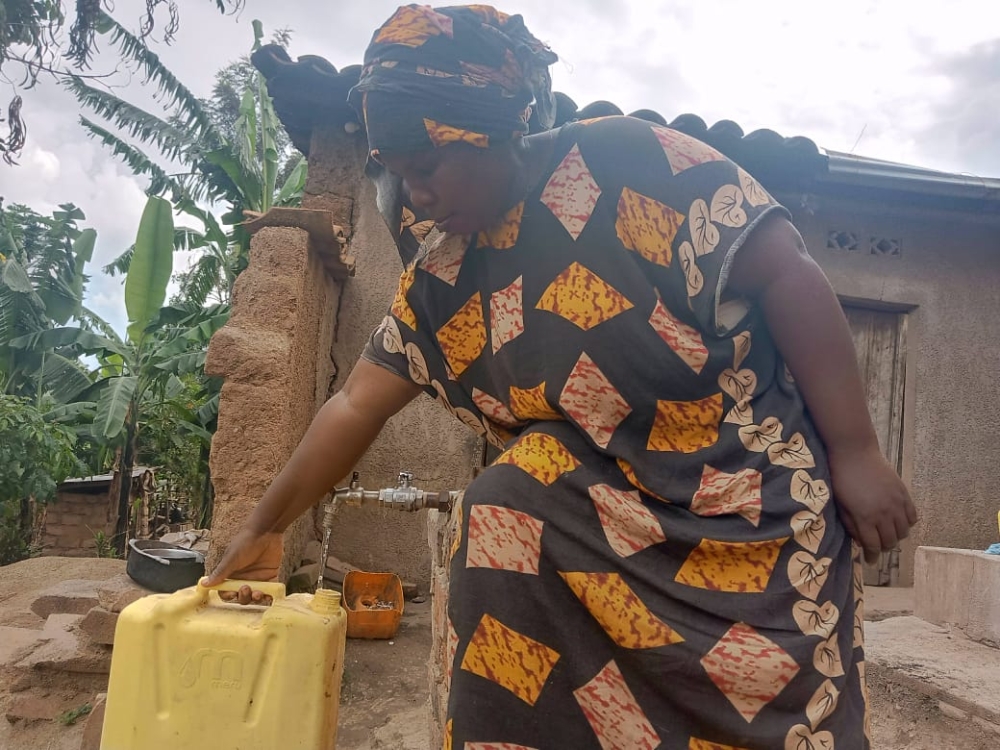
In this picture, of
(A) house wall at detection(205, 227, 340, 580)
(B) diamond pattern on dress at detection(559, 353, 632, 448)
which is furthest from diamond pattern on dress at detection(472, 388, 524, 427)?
(A) house wall at detection(205, 227, 340, 580)

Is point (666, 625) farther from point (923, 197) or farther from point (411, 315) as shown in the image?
point (923, 197)

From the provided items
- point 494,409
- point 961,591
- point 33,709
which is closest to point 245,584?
point 494,409

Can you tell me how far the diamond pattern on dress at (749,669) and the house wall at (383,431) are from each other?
3183 millimetres

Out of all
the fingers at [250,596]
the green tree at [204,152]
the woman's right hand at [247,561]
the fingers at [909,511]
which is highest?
the green tree at [204,152]

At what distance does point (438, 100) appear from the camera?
3.27 feet

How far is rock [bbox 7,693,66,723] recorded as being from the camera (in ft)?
10.5

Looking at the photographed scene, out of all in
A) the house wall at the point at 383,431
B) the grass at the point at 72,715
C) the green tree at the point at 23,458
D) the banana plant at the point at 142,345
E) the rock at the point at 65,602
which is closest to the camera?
the grass at the point at 72,715

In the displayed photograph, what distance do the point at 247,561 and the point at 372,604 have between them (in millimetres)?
2290

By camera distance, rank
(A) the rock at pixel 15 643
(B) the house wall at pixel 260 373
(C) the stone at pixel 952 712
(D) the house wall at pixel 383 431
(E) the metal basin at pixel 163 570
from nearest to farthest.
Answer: (C) the stone at pixel 952 712 < (B) the house wall at pixel 260 373 < (E) the metal basin at pixel 163 570 < (A) the rock at pixel 15 643 < (D) the house wall at pixel 383 431

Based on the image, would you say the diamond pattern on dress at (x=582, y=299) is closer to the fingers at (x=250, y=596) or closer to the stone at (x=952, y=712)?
the fingers at (x=250, y=596)

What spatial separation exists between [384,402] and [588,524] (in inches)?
18.5

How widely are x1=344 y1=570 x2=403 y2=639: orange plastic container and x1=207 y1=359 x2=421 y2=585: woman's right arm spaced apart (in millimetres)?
2040

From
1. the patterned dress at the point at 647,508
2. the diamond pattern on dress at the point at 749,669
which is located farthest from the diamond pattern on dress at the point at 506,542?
the diamond pattern on dress at the point at 749,669

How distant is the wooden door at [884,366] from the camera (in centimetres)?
478
